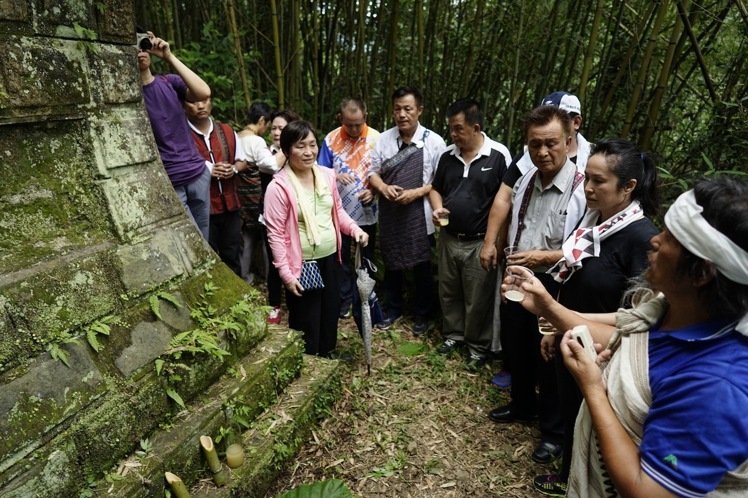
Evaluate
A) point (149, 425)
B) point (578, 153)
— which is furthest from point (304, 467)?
point (578, 153)

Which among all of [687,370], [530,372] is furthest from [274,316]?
[687,370]

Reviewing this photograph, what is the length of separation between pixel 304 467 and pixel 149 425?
3.01 ft

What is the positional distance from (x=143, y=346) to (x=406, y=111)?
251 cm

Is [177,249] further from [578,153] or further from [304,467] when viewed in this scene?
[578,153]

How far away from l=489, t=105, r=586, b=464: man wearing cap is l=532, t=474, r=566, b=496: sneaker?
0.17 m

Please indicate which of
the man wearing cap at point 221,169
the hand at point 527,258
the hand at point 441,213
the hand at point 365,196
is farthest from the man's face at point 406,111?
the hand at point 527,258

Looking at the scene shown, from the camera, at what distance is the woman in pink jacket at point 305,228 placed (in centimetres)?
272

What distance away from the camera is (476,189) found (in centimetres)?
320

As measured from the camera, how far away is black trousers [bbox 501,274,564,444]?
263 cm

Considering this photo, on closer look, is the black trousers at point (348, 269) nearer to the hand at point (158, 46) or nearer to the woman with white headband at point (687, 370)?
the hand at point (158, 46)

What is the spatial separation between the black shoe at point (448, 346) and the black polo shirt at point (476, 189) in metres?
0.94

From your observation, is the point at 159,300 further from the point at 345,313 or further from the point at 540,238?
the point at 345,313

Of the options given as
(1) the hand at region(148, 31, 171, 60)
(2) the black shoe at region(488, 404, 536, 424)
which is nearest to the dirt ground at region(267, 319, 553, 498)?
(2) the black shoe at region(488, 404, 536, 424)

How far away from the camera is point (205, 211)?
11.3 feet
